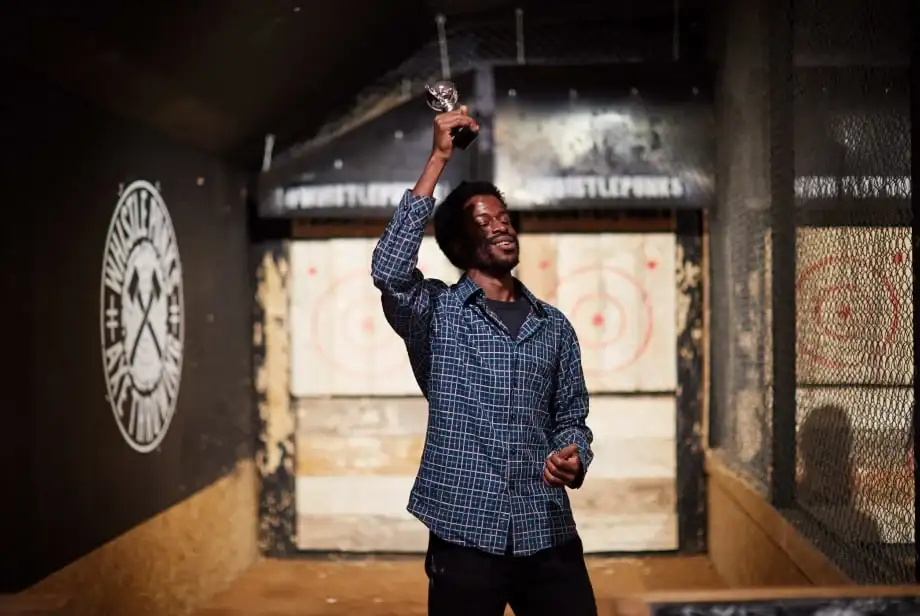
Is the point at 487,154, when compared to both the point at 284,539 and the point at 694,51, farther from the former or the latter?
the point at 284,539

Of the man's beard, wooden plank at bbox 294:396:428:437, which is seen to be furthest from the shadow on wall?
wooden plank at bbox 294:396:428:437

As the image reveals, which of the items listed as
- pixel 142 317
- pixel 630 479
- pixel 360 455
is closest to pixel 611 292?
pixel 630 479

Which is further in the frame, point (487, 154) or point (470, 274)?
point (487, 154)

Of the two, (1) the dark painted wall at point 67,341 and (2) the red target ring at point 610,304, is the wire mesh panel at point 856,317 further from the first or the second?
(1) the dark painted wall at point 67,341

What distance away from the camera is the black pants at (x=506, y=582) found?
1930 mm

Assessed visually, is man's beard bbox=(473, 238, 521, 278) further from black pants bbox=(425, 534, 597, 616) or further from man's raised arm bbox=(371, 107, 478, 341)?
black pants bbox=(425, 534, 597, 616)

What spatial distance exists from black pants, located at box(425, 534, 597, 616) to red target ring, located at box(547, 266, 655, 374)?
8.58 feet

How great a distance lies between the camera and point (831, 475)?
2.89 m

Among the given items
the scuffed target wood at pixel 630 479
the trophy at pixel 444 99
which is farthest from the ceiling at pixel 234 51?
the scuffed target wood at pixel 630 479

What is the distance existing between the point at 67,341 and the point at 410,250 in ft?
4.41

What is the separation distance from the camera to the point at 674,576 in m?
4.38

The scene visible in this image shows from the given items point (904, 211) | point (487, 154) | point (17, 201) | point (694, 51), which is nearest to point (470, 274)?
point (904, 211)

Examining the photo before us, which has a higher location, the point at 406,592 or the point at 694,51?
the point at 694,51

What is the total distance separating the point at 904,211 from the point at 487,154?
228 cm
